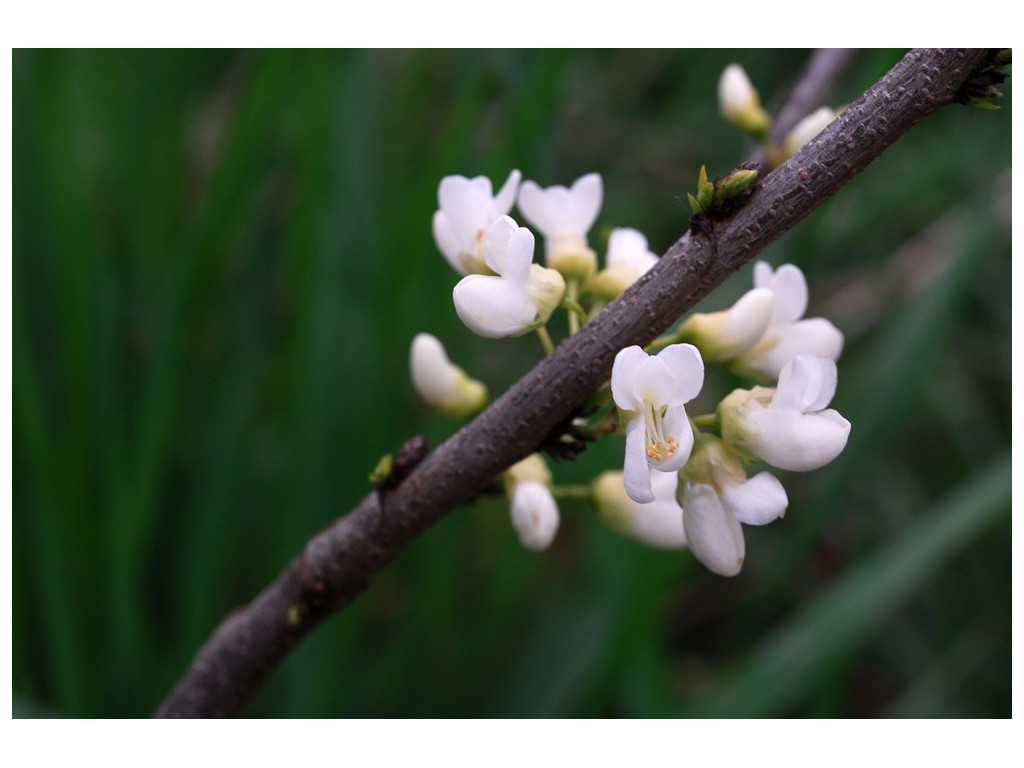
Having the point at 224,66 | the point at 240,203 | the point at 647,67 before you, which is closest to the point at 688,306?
the point at 240,203

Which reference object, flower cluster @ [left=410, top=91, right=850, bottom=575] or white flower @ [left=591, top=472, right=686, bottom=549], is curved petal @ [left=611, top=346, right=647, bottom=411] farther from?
white flower @ [left=591, top=472, right=686, bottom=549]

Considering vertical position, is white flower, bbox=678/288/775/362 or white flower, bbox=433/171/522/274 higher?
white flower, bbox=433/171/522/274

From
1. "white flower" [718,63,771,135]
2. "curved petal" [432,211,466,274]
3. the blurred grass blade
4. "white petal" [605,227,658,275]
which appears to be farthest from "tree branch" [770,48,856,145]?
the blurred grass blade

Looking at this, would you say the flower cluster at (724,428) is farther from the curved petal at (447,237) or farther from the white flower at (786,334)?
the curved petal at (447,237)

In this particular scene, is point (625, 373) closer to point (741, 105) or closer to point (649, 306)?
point (649, 306)

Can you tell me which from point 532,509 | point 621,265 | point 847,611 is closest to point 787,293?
point 621,265
